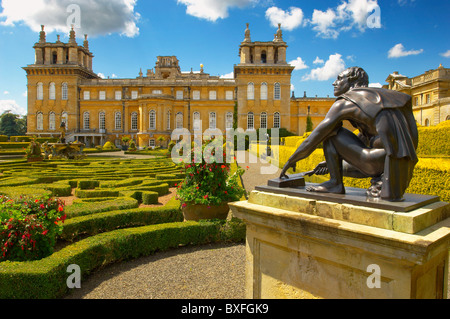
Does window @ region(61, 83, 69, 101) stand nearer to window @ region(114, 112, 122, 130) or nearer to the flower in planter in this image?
window @ region(114, 112, 122, 130)

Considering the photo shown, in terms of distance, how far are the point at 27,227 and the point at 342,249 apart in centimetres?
339

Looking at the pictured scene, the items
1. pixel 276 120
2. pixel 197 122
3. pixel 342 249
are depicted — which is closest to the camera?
pixel 342 249

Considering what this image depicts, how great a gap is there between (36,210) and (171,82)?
38433 mm

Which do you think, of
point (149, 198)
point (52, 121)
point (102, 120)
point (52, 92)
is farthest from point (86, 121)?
point (149, 198)

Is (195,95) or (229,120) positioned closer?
(195,95)

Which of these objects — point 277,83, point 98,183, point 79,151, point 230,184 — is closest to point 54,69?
point 79,151

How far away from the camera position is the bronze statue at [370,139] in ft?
6.59

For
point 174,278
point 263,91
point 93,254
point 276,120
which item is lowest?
point 174,278

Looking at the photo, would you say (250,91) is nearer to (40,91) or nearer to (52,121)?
(52,121)

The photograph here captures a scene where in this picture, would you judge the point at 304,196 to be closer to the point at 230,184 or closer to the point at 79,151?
the point at 230,184

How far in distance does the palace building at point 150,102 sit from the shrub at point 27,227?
34369 millimetres

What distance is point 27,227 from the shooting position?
11.1ft

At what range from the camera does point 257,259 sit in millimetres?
2559

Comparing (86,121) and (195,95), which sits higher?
(195,95)
